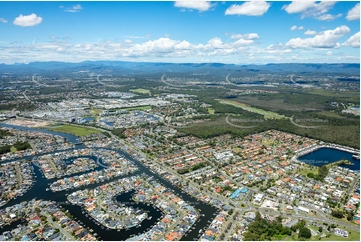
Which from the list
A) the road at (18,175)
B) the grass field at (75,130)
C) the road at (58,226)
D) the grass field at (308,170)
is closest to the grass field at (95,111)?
the grass field at (75,130)

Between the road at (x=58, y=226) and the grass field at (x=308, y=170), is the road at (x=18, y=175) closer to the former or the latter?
the road at (x=58, y=226)

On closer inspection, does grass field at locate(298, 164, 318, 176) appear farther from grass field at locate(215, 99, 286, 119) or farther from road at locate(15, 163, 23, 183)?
road at locate(15, 163, 23, 183)

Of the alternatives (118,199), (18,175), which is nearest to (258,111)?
(118,199)

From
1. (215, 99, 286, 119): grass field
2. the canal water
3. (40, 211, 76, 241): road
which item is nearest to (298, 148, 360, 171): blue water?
the canal water

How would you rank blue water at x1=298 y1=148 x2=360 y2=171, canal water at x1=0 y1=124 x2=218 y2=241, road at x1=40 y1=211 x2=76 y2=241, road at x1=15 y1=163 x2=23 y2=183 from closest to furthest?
road at x1=40 y1=211 x2=76 y2=241 → canal water at x1=0 y1=124 x2=218 y2=241 → road at x1=15 y1=163 x2=23 y2=183 → blue water at x1=298 y1=148 x2=360 y2=171

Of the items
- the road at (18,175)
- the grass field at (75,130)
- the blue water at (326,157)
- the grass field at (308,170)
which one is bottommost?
the blue water at (326,157)

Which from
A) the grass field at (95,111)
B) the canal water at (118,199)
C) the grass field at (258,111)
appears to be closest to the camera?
the canal water at (118,199)

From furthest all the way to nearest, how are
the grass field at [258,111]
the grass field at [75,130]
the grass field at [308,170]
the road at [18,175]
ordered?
the grass field at [258,111] < the grass field at [75,130] < the grass field at [308,170] < the road at [18,175]

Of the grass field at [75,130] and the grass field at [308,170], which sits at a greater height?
the grass field at [75,130]

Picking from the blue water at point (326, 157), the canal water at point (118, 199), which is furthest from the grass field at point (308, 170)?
the canal water at point (118, 199)

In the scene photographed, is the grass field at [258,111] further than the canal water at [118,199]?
Yes
